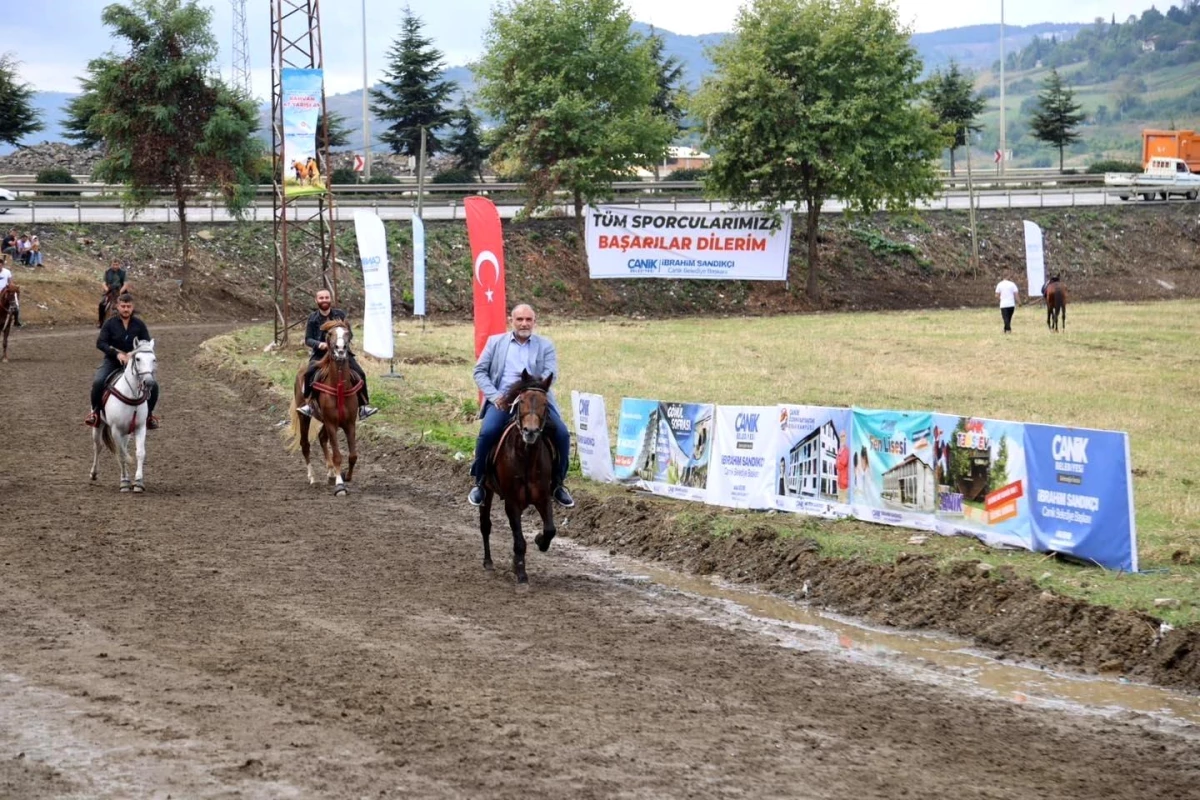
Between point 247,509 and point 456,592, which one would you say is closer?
point 456,592

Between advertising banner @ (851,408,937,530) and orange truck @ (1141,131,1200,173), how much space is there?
254 feet

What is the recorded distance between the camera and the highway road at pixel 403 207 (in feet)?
174

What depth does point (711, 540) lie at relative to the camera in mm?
14164

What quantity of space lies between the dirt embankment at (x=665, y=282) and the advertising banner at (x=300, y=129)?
51.0 ft

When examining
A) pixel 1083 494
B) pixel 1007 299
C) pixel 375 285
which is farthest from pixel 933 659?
pixel 1007 299

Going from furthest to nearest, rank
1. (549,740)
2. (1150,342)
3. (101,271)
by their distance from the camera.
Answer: (101,271) < (1150,342) < (549,740)

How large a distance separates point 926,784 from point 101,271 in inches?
1831

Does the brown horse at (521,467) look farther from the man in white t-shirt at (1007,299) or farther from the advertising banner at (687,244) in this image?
the advertising banner at (687,244)

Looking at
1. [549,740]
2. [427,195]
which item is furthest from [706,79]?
[549,740]

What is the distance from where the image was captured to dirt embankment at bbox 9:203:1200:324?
49.7 m

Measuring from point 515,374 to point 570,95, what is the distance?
4385 centimetres

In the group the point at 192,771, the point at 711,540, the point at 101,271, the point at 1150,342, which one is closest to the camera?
the point at 192,771

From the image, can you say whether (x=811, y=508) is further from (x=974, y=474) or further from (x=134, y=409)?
(x=134, y=409)

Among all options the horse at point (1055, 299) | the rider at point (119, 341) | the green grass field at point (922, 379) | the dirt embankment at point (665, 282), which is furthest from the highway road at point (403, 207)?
the rider at point (119, 341)
